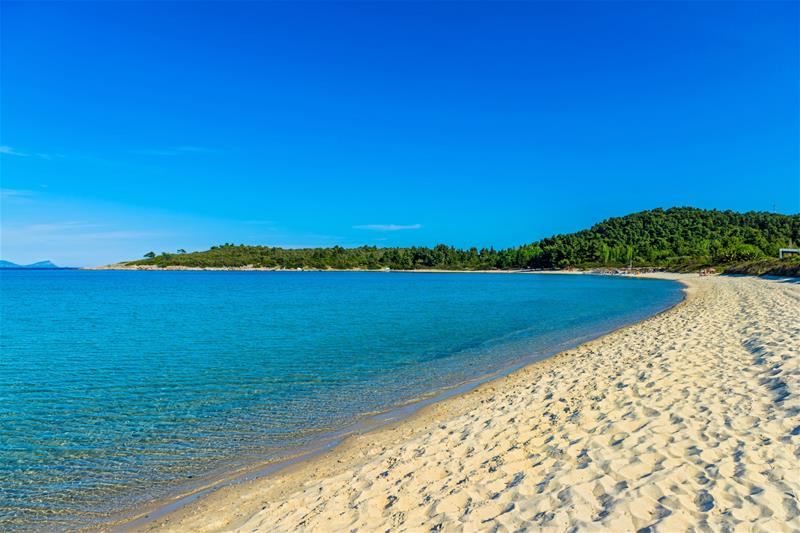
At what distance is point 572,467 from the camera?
6133 millimetres

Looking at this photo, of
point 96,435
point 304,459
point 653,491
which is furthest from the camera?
point 96,435

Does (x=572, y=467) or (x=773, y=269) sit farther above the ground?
(x=773, y=269)

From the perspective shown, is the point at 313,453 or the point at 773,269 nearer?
the point at 313,453

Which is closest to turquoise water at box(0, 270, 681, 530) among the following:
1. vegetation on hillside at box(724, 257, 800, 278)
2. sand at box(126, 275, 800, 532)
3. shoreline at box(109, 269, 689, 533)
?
shoreline at box(109, 269, 689, 533)

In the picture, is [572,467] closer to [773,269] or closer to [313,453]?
[313,453]

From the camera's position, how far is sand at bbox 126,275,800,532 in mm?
4938

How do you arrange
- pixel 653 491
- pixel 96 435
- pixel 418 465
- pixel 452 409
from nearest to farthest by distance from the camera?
pixel 653 491 < pixel 418 465 < pixel 96 435 < pixel 452 409

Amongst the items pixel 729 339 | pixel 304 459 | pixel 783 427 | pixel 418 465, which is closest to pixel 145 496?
pixel 304 459

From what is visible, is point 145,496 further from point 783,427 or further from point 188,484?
point 783,427

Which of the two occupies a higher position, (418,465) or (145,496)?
(418,465)

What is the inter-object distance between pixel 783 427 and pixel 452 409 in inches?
248

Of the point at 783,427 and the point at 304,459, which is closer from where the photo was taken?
the point at 783,427

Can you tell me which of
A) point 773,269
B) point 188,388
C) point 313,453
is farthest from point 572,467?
point 773,269

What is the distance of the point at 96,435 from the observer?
993 centimetres
